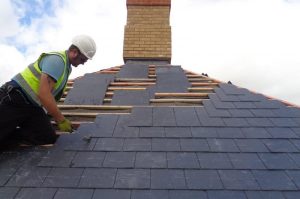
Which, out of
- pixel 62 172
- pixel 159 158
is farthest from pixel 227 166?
pixel 62 172

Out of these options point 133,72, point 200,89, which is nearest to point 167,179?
point 200,89

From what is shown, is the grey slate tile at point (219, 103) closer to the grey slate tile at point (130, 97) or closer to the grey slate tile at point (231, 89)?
the grey slate tile at point (231, 89)

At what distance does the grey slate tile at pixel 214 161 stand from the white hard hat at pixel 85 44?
168cm

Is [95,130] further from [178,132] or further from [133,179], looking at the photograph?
[133,179]

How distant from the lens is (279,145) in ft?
11.8

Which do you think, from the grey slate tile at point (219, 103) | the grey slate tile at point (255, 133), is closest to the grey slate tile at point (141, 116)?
the grey slate tile at point (219, 103)

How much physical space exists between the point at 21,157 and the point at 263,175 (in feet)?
7.90

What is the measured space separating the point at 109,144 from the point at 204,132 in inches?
Result: 42.5

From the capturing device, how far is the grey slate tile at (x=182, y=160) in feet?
10.5

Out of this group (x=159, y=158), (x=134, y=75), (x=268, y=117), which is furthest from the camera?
(x=134, y=75)

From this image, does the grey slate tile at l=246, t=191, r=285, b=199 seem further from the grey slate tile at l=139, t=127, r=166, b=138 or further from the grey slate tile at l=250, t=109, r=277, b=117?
the grey slate tile at l=250, t=109, r=277, b=117

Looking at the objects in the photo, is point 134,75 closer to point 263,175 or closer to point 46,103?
point 46,103

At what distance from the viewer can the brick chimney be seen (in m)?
7.41

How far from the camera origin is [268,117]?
13.8ft
